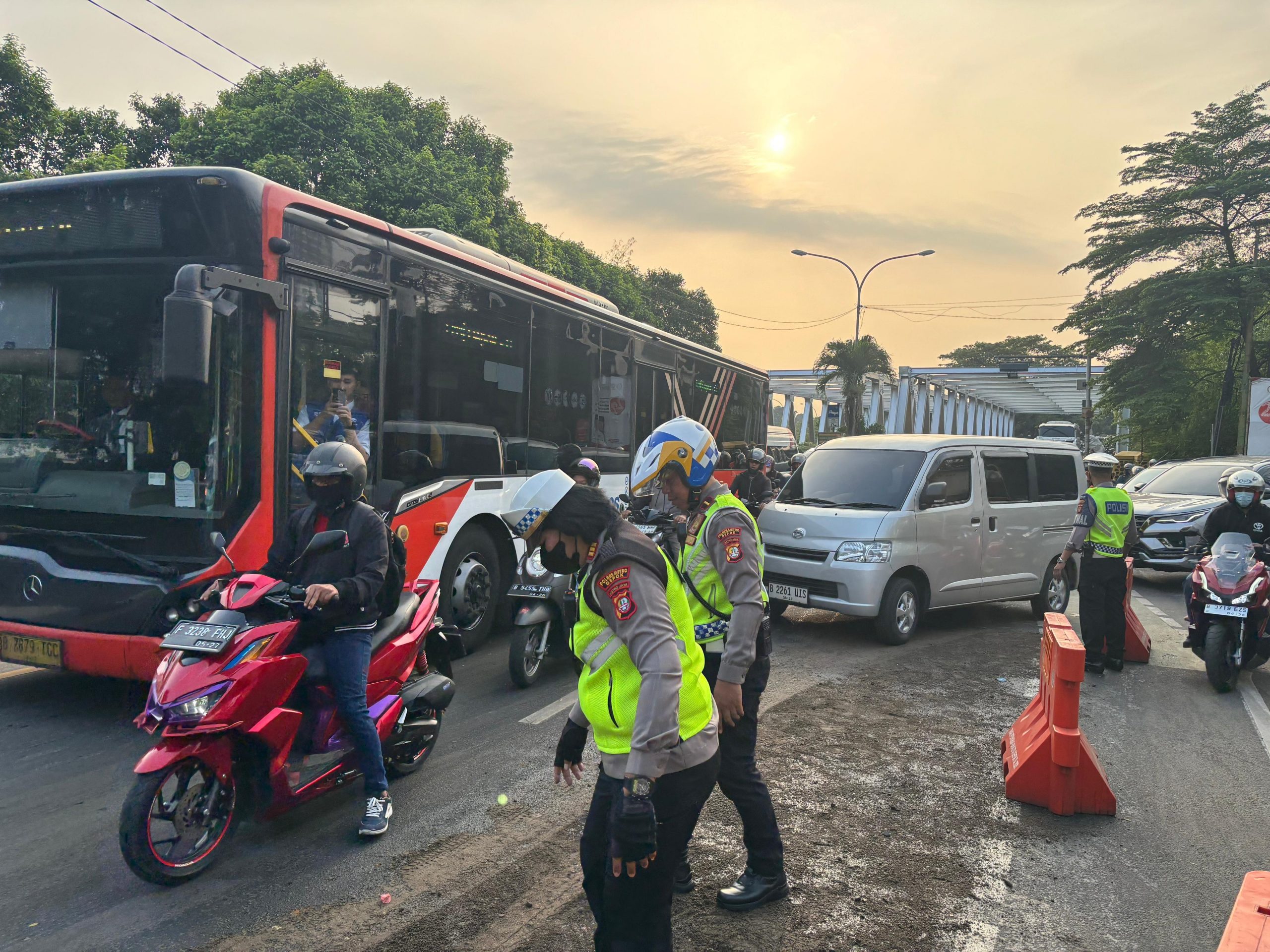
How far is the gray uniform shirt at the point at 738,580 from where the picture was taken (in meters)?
3.00

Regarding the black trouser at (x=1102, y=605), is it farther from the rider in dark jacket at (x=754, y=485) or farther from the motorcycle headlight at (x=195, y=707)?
the motorcycle headlight at (x=195, y=707)

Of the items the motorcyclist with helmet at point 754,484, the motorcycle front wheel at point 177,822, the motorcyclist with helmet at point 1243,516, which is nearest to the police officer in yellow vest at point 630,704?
the motorcycle front wheel at point 177,822

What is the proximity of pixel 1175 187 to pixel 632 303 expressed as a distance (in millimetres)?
20477

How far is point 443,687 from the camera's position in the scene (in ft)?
14.7

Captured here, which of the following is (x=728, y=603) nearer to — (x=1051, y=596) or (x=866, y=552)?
(x=866, y=552)

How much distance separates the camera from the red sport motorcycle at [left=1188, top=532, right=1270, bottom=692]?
260 inches

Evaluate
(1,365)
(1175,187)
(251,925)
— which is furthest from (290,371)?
(1175,187)

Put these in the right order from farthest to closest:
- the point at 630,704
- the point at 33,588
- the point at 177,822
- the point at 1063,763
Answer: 1. the point at 33,588
2. the point at 1063,763
3. the point at 177,822
4. the point at 630,704

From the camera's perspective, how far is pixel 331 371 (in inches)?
223

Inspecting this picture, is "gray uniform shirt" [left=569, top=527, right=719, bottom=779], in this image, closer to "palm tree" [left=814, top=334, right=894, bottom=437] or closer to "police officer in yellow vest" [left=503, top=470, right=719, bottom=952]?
"police officer in yellow vest" [left=503, top=470, right=719, bottom=952]

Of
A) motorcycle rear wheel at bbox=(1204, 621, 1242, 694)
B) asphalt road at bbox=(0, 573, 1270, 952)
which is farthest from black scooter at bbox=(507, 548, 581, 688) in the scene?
motorcycle rear wheel at bbox=(1204, 621, 1242, 694)

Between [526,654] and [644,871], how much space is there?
4104 millimetres

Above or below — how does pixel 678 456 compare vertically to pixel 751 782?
above

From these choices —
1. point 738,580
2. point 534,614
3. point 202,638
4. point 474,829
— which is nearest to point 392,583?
point 202,638
